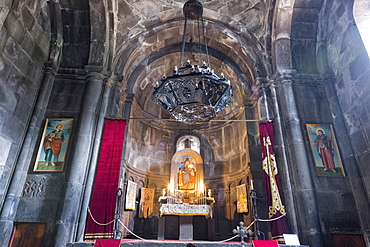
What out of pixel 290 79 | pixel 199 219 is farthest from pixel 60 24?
pixel 199 219

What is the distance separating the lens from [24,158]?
749 cm

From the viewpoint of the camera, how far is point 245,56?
1068cm

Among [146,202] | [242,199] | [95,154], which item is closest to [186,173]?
[146,202]

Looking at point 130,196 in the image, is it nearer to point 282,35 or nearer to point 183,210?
point 183,210

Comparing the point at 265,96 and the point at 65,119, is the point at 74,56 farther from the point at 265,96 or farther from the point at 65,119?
the point at 265,96

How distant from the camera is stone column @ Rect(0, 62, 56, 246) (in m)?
6.68

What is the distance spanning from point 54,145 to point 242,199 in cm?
775

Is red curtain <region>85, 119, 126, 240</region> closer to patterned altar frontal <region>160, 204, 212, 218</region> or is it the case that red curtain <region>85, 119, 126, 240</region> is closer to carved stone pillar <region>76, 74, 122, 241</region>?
carved stone pillar <region>76, 74, 122, 241</region>

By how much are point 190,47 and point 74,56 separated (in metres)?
5.45

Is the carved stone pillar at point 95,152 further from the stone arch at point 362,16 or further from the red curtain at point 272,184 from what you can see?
the stone arch at point 362,16

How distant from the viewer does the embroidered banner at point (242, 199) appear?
1058 cm

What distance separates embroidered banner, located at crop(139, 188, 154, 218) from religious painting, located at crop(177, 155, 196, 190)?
5.05 feet

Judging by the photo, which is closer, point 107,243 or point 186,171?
point 107,243

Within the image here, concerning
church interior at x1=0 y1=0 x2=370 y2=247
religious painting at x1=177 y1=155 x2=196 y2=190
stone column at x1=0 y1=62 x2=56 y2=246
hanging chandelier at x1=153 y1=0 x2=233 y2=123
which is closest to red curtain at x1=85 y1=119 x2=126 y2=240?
church interior at x1=0 y1=0 x2=370 y2=247
